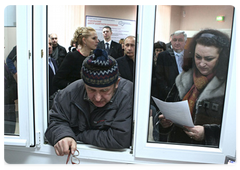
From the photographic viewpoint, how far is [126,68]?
1.34 m

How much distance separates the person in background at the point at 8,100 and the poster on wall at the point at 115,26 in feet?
1.92

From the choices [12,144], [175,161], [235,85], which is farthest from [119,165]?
[235,85]

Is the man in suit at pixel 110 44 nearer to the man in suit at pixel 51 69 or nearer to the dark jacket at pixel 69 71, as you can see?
the dark jacket at pixel 69 71

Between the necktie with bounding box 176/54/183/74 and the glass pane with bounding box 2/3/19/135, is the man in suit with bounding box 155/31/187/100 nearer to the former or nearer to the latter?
the necktie with bounding box 176/54/183/74

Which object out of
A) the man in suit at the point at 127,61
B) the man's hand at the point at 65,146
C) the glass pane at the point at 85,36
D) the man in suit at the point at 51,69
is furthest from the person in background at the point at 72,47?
the man's hand at the point at 65,146

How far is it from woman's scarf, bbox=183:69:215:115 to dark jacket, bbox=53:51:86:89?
713 millimetres

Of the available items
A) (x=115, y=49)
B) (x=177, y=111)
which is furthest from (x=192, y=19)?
(x=115, y=49)

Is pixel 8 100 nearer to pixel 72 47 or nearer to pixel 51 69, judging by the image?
pixel 51 69

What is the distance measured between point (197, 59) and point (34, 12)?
0.84 meters

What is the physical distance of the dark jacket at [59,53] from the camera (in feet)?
4.73

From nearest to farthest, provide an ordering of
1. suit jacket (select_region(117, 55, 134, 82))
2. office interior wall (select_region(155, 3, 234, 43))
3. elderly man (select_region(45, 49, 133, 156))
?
office interior wall (select_region(155, 3, 234, 43)), elderly man (select_region(45, 49, 133, 156)), suit jacket (select_region(117, 55, 134, 82))

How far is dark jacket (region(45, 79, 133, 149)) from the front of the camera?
3.54ft

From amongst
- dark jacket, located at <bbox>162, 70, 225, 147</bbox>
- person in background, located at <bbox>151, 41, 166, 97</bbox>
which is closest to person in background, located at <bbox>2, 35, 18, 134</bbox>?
person in background, located at <bbox>151, 41, 166, 97</bbox>

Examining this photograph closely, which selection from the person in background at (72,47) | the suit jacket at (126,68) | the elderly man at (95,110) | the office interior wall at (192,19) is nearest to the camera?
the office interior wall at (192,19)
